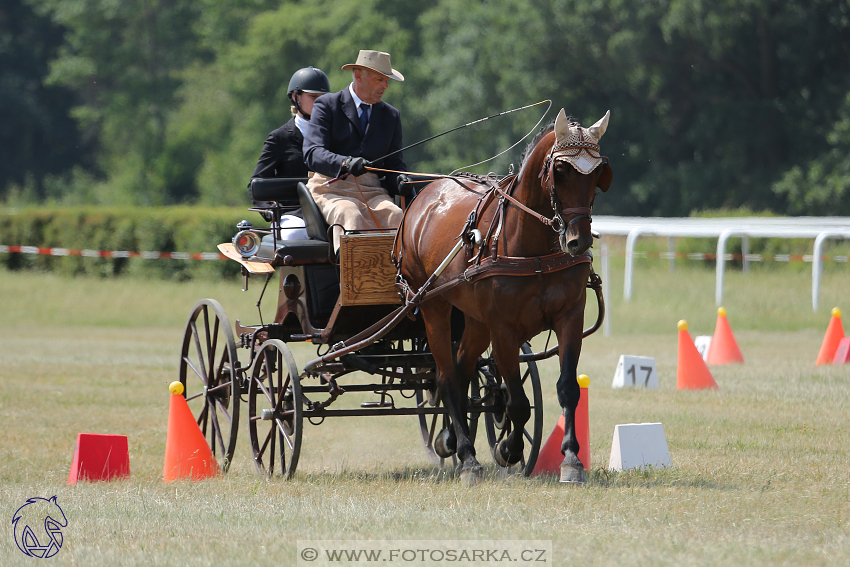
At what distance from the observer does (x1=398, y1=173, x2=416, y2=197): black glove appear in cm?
745

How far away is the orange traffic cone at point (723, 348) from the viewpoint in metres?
13.1

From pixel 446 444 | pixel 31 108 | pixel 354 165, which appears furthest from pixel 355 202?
pixel 31 108

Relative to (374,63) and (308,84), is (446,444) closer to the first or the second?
(374,63)

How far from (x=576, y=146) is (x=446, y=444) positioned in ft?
7.88

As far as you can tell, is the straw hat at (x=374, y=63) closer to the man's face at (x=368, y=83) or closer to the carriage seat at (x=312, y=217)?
the man's face at (x=368, y=83)

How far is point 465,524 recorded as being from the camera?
4.96m

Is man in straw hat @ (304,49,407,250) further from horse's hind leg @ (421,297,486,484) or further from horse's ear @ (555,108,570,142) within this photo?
horse's ear @ (555,108,570,142)

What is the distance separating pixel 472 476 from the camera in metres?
6.43

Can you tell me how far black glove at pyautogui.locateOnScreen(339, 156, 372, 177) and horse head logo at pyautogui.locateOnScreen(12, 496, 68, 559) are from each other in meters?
2.63

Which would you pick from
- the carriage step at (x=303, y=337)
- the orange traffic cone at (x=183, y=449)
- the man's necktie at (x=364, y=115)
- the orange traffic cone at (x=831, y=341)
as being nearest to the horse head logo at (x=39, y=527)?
the orange traffic cone at (x=183, y=449)

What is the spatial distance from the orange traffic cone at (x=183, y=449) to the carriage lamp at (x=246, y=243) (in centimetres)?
107

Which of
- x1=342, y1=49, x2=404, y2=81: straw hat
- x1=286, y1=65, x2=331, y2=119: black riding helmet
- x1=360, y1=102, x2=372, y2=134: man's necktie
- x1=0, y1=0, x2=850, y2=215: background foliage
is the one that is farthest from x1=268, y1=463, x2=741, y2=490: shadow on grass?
x1=0, y1=0, x2=850, y2=215: background foliage

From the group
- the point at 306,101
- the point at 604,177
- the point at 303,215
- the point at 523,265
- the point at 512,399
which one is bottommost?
the point at 512,399

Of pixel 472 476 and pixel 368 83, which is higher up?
pixel 368 83
